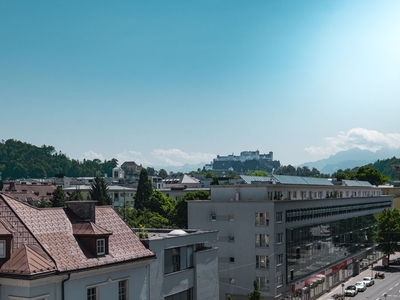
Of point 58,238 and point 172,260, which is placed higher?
point 58,238

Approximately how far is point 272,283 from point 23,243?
125 feet

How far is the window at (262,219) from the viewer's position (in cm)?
5669

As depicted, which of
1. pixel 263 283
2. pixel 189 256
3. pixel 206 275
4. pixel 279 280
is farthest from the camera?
pixel 279 280

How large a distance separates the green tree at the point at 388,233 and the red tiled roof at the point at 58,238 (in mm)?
73583

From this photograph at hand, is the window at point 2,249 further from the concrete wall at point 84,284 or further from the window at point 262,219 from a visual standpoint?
the window at point 262,219

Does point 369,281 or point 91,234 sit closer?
point 91,234

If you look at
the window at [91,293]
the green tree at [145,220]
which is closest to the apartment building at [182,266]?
the window at [91,293]

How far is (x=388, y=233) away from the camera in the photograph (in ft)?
300

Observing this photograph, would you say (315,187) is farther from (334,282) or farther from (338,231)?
(334,282)

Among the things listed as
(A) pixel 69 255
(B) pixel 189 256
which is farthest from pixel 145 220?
(A) pixel 69 255

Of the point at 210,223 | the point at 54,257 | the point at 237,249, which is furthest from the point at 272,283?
the point at 54,257

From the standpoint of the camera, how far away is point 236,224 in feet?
191

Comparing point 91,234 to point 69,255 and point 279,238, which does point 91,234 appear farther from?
point 279,238

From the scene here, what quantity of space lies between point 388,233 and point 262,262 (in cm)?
4485
